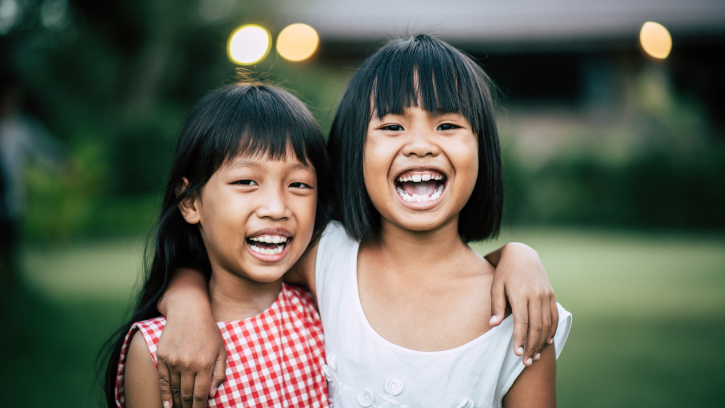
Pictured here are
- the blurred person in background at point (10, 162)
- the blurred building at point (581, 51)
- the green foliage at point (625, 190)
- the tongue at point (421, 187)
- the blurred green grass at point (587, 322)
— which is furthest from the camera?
the blurred building at point (581, 51)

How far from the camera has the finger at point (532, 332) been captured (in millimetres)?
1528

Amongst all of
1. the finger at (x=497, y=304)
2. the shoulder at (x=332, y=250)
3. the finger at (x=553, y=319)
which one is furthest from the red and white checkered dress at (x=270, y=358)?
the finger at (x=553, y=319)

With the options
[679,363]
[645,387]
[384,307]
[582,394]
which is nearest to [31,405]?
[384,307]

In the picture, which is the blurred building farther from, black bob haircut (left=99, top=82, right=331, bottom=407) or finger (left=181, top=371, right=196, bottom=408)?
finger (left=181, top=371, right=196, bottom=408)

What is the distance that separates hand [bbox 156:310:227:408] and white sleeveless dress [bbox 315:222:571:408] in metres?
0.36

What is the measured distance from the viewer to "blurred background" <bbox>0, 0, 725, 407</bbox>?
3725 millimetres

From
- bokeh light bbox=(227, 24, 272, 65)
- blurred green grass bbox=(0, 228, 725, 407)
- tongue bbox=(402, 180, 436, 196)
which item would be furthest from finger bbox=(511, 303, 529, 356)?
bokeh light bbox=(227, 24, 272, 65)

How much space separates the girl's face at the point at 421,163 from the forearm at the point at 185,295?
60cm

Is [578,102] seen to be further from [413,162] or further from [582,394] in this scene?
[413,162]

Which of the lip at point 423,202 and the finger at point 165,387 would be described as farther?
the lip at point 423,202

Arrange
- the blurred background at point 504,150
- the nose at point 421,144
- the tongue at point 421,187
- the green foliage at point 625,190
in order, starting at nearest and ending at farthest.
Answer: the nose at point 421,144
the tongue at point 421,187
the blurred background at point 504,150
the green foliage at point 625,190

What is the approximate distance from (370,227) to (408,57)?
0.54m

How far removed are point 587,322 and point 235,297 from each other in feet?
10.6

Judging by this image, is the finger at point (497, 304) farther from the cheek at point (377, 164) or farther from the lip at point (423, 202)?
the cheek at point (377, 164)
